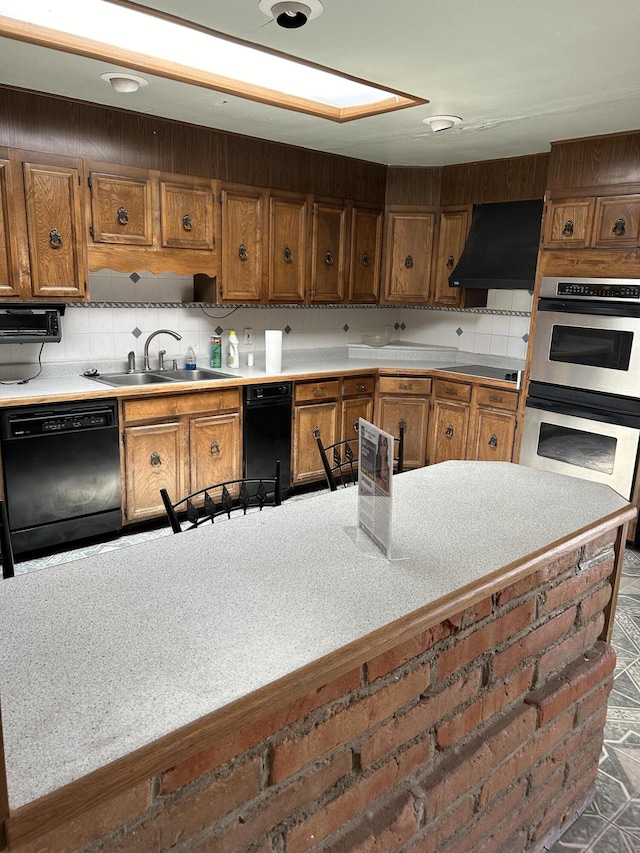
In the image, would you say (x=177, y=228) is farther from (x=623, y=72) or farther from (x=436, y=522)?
Result: (x=436, y=522)

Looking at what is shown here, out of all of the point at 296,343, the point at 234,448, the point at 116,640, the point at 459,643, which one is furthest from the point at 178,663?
the point at 296,343

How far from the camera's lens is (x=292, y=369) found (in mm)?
4773

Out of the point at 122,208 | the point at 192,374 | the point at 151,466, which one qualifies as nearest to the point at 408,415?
the point at 192,374

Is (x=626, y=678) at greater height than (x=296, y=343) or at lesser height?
lesser

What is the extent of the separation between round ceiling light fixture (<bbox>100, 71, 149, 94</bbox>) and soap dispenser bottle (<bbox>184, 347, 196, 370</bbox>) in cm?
181

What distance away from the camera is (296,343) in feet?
17.3

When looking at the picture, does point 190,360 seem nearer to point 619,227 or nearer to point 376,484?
point 619,227

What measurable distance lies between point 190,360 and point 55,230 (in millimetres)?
1300

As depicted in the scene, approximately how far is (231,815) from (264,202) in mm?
4127

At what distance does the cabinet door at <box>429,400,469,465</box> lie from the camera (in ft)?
16.1

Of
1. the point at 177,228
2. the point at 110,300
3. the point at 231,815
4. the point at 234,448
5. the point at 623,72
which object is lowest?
the point at 234,448

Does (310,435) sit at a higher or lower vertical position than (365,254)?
lower

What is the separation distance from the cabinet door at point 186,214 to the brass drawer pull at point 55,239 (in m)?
0.64

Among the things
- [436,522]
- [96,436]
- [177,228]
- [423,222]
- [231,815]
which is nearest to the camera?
[231,815]
